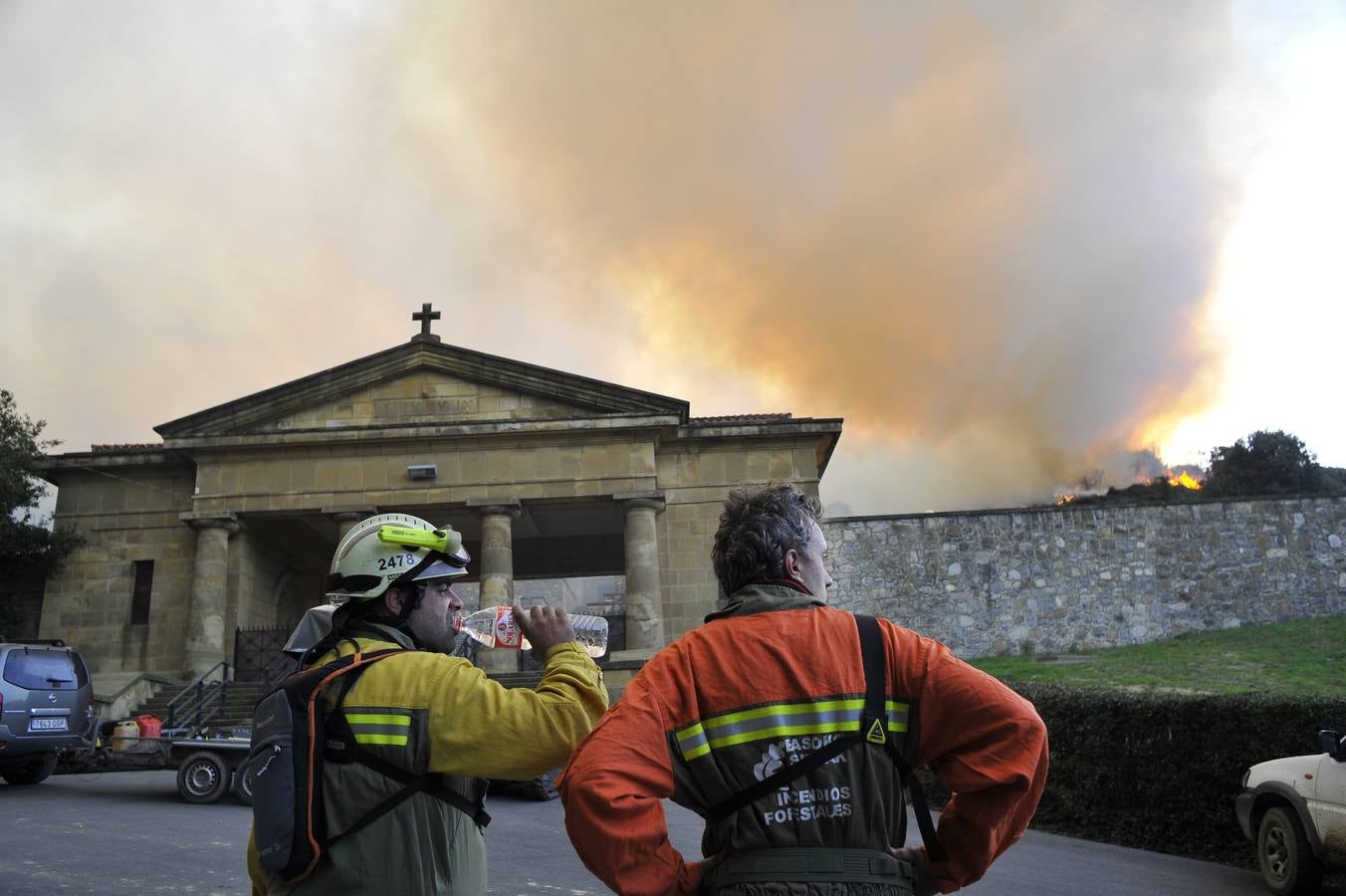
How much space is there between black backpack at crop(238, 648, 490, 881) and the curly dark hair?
957mm

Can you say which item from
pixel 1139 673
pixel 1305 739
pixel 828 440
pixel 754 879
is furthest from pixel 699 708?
pixel 828 440

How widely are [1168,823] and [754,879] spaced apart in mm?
9964

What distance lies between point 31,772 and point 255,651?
8.60 meters

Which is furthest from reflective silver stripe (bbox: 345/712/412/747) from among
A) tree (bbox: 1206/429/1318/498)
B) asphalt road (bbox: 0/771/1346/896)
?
tree (bbox: 1206/429/1318/498)

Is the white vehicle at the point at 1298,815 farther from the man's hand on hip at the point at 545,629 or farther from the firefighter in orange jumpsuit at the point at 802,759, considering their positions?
the man's hand on hip at the point at 545,629

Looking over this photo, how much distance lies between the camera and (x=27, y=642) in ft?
45.4

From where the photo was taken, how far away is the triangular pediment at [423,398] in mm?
23312

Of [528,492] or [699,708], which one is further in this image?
[528,492]

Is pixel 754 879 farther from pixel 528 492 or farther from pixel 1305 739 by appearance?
pixel 528 492

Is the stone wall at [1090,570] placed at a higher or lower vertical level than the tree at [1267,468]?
lower

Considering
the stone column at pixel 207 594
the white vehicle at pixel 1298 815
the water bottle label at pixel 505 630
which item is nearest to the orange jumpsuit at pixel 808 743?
the water bottle label at pixel 505 630

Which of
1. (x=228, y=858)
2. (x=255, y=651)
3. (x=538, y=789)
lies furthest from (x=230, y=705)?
(x=228, y=858)

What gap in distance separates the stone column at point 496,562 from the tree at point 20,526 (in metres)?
9.86

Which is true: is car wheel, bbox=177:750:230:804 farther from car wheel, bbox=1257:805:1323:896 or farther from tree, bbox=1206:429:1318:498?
tree, bbox=1206:429:1318:498
